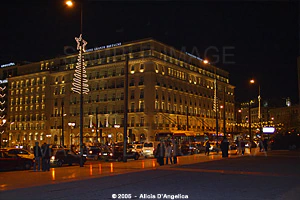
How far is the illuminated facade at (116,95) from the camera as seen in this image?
264ft

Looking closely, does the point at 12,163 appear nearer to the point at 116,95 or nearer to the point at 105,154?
the point at 105,154

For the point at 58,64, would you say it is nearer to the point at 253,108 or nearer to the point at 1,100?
the point at 1,100

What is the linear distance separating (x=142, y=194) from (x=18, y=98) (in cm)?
10139

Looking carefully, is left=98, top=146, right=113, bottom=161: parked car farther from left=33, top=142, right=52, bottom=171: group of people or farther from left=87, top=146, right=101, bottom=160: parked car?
left=33, top=142, right=52, bottom=171: group of people

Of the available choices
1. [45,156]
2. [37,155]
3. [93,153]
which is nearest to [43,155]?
[45,156]

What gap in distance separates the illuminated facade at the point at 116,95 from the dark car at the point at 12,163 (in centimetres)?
4487

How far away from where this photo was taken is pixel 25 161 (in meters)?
25.6

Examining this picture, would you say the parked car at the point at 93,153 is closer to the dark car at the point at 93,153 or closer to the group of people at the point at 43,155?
the dark car at the point at 93,153

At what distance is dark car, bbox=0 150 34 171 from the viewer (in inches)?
954

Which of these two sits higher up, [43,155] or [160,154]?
[43,155]

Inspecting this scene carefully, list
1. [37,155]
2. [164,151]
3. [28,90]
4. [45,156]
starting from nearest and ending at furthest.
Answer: [45,156], [37,155], [164,151], [28,90]

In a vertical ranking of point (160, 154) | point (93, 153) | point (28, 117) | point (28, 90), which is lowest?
point (93, 153)

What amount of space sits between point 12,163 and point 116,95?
198ft

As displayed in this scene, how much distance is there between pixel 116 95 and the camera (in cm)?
8488
